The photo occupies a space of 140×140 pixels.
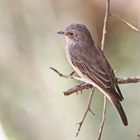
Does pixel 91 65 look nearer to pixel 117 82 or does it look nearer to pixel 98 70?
pixel 98 70

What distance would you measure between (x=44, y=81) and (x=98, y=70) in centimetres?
180

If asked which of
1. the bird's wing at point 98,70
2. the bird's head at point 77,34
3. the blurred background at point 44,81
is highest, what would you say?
the bird's head at point 77,34

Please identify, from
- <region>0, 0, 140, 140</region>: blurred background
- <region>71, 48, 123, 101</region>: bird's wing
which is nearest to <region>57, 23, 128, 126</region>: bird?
<region>71, 48, 123, 101</region>: bird's wing

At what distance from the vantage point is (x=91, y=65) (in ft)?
14.0

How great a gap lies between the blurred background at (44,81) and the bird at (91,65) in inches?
43.7

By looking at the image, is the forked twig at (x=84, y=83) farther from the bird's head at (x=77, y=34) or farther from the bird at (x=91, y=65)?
the bird's head at (x=77, y=34)

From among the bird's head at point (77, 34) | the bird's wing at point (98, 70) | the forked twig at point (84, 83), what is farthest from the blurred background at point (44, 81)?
the forked twig at point (84, 83)

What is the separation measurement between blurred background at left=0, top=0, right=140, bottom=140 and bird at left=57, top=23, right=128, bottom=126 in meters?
1.11

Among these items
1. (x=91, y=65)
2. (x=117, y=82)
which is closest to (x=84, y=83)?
(x=91, y=65)

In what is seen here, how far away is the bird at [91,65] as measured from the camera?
4027 mm

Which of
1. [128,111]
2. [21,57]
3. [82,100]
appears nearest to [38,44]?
[21,57]

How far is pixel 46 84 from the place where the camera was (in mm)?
5938

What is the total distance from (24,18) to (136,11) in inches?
48.7

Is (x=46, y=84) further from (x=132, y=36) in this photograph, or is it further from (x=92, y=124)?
(x=132, y=36)
